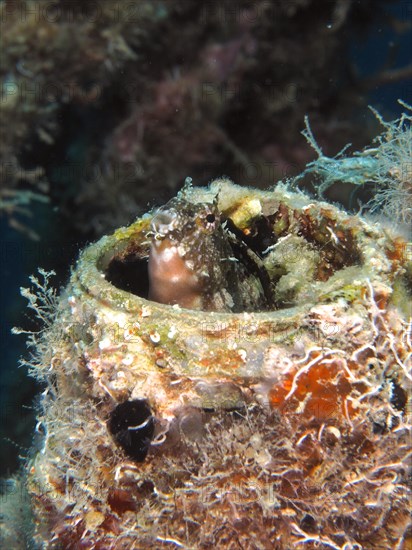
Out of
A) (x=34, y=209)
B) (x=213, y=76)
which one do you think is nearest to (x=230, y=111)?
(x=213, y=76)

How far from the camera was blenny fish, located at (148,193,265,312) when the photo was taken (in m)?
2.67

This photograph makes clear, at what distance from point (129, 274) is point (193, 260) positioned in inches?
22.0

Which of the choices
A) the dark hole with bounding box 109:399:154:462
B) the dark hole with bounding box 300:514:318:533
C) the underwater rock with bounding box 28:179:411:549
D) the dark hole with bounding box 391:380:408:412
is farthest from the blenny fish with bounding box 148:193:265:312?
the dark hole with bounding box 300:514:318:533

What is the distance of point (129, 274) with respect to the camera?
3.08 meters

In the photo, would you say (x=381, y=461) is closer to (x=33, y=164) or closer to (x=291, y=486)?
(x=291, y=486)

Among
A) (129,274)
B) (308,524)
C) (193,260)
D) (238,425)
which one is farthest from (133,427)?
(129,274)

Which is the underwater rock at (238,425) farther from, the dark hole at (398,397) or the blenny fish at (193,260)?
the blenny fish at (193,260)

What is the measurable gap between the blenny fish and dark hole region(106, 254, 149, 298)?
0.30 metres

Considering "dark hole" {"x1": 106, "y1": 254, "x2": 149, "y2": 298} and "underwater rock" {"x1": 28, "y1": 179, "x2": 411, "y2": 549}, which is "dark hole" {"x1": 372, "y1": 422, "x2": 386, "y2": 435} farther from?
"dark hole" {"x1": 106, "y1": 254, "x2": 149, "y2": 298}

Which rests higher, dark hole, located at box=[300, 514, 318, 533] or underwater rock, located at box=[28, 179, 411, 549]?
underwater rock, located at box=[28, 179, 411, 549]

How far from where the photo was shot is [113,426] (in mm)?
1997

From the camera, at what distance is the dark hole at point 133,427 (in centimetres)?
191

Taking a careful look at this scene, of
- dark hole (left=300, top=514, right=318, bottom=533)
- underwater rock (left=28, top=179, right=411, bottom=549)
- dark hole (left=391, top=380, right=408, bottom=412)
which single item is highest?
underwater rock (left=28, top=179, right=411, bottom=549)

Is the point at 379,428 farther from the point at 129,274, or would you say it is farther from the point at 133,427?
the point at 129,274
